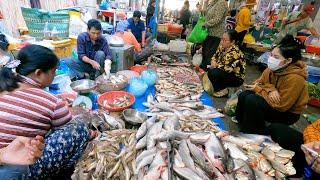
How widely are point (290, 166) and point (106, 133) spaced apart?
2115 millimetres

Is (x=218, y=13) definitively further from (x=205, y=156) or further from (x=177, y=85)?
(x=205, y=156)

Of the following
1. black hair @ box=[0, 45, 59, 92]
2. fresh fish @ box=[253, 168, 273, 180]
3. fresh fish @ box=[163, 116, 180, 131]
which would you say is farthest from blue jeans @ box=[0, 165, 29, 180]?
fresh fish @ box=[253, 168, 273, 180]

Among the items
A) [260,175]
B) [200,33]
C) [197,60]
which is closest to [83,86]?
[260,175]

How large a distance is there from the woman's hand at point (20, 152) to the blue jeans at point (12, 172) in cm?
9

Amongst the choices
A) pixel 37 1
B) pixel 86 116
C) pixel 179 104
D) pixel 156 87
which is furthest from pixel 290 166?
pixel 37 1

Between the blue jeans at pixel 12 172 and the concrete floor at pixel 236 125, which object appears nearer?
the blue jeans at pixel 12 172

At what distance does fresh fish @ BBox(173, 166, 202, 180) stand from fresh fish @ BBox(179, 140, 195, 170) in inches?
3.2

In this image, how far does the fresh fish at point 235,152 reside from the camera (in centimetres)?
238

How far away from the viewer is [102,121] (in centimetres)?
307

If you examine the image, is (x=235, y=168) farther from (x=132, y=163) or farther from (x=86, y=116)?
(x=86, y=116)

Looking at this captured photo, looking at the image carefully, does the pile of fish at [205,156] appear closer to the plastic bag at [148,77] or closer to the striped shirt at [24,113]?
the striped shirt at [24,113]

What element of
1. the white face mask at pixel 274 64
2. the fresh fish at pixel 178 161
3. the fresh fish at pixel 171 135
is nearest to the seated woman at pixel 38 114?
the fresh fish at pixel 171 135

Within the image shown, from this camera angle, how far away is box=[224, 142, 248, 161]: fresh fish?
2.38m

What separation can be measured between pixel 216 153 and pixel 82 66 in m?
3.35
